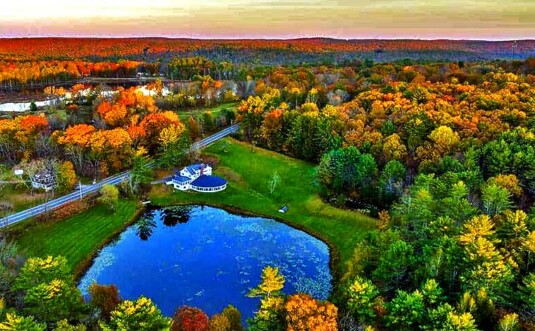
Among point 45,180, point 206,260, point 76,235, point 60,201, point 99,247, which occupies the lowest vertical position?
point 206,260

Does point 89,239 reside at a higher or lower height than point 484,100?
lower

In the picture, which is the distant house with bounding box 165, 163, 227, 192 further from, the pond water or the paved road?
the paved road

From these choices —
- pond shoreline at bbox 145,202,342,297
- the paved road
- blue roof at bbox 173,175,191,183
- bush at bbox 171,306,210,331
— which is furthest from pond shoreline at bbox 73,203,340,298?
bush at bbox 171,306,210,331

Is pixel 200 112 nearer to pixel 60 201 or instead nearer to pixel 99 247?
pixel 60 201

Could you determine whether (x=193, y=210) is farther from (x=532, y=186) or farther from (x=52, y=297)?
(x=532, y=186)

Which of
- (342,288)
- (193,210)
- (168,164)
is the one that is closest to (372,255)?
(342,288)

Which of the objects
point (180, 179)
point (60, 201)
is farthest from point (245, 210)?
point (60, 201)

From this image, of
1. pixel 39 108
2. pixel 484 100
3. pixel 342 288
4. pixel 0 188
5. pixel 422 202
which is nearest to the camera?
pixel 342 288
